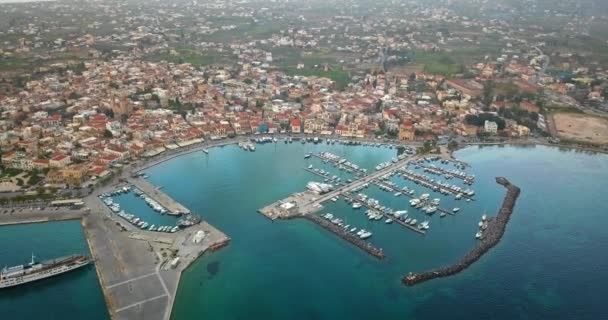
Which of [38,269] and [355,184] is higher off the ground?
[38,269]

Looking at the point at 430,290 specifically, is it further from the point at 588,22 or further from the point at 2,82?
the point at 588,22

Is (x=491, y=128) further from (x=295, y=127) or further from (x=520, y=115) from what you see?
(x=295, y=127)

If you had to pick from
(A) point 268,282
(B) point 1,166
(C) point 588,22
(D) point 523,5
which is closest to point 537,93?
(A) point 268,282

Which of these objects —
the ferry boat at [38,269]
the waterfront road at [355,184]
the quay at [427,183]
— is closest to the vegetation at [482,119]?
the waterfront road at [355,184]

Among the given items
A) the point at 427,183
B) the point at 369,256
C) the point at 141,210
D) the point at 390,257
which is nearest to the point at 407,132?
the point at 427,183

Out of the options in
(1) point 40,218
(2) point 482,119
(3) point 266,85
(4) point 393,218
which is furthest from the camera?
(3) point 266,85

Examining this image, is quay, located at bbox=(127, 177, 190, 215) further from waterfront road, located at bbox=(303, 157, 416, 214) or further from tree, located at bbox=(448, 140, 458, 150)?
tree, located at bbox=(448, 140, 458, 150)
